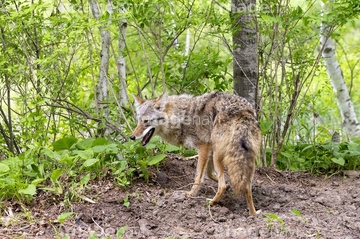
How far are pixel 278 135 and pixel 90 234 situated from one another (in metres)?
4.13

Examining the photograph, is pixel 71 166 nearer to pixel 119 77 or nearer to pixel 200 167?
pixel 200 167

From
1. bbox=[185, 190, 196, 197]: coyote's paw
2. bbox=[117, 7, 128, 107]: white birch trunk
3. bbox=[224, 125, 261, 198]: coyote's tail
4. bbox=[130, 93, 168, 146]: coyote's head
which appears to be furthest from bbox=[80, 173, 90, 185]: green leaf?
bbox=[117, 7, 128, 107]: white birch trunk

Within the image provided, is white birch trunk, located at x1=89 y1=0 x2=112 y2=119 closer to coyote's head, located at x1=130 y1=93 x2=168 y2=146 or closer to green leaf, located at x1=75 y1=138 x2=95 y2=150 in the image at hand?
green leaf, located at x1=75 y1=138 x2=95 y2=150

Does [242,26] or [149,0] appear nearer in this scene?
[149,0]

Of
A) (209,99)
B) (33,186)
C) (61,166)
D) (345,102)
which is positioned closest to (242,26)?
(209,99)

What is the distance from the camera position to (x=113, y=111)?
756 centimetres

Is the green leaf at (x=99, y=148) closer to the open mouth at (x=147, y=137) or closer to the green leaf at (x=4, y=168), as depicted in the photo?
the open mouth at (x=147, y=137)

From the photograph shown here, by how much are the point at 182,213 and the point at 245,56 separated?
3282mm

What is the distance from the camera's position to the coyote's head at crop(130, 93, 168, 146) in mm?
6430

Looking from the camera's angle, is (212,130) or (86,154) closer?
(86,154)

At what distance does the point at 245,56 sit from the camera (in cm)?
800

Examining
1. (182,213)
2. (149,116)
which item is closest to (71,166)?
(149,116)

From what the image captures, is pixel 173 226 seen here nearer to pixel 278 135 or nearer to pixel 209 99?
pixel 209 99

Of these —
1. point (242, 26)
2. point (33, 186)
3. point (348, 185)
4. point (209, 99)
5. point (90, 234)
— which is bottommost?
point (348, 185)
